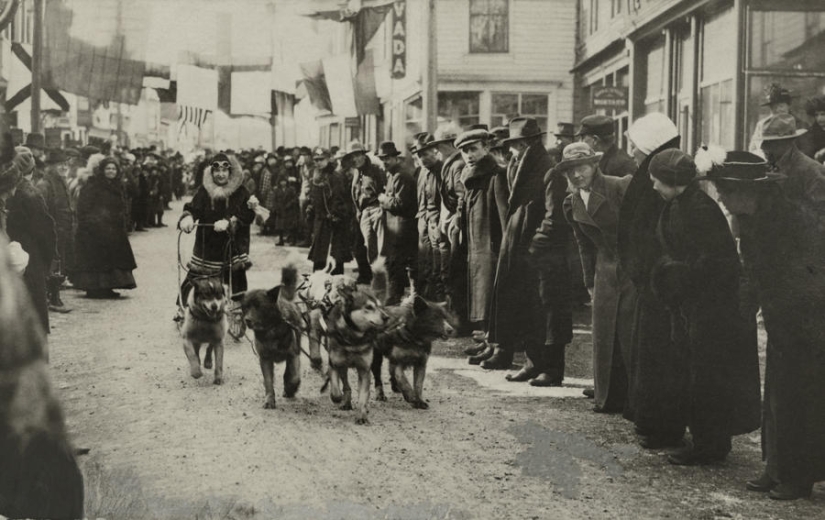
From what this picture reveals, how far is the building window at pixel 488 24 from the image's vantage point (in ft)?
103

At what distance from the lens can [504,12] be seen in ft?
Result: 103

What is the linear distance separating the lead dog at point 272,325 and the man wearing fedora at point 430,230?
4172 millimetres

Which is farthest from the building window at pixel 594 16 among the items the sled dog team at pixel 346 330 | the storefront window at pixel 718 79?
the sled dog team at pixel 346 330

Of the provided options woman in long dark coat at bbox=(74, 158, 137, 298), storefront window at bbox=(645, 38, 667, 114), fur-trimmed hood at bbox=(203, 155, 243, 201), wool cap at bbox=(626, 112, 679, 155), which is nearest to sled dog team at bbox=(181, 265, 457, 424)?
fur-trimmed hood at bbox=(203, 155, 243, 201)

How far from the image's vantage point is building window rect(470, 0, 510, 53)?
103 feet

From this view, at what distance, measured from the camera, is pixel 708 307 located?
6.46m

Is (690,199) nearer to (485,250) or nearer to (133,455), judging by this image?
(133,455)

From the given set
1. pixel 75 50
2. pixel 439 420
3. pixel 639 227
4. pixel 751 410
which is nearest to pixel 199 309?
pixel 439 420

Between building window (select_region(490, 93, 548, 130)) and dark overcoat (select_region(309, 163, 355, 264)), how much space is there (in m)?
14.3

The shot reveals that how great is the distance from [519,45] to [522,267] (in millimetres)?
22424

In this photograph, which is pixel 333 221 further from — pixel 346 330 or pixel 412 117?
pixel 412 117

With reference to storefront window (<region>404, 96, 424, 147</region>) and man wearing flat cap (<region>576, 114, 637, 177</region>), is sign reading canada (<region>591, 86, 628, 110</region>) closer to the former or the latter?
man wearing flat cap (<region>576, 114, 637, 177</region>)

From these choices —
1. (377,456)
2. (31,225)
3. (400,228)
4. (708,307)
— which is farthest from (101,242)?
(708,307)

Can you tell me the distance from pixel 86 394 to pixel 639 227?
15.2 feet
